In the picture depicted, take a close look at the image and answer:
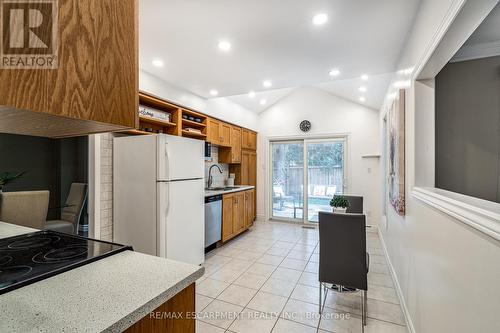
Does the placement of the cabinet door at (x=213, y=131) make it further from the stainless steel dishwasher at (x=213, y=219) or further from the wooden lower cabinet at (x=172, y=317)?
the wooden lower cabinet at (x=172, y=317)

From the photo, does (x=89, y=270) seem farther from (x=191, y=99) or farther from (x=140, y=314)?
(x=191, y=99)

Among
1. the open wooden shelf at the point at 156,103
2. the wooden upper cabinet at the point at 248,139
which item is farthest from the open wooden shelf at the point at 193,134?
the wooden upper cabinet at the point at 248,139

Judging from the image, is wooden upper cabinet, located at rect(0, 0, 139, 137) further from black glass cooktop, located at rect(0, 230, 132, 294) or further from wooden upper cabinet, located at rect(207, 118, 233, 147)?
wooden upper cabinet, located at rect(207, 118, 233, 147)

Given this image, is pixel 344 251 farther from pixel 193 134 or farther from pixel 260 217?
pixel 260 217

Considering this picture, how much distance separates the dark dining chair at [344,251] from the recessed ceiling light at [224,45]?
77.0 inches

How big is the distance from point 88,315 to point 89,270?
1.10ft

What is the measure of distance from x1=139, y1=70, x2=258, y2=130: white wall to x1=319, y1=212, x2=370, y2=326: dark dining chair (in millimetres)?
2717

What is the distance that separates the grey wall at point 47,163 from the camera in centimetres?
244

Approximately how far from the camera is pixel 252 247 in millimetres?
3969

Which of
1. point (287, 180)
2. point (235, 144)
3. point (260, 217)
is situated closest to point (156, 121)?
point (235, 144)

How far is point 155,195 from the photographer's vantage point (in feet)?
8.79

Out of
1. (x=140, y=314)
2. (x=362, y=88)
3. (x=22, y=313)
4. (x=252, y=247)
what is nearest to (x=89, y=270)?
(x=22, y=313)

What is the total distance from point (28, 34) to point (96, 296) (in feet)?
2.59

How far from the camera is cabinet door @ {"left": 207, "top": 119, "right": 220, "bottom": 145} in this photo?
4.31 metres
